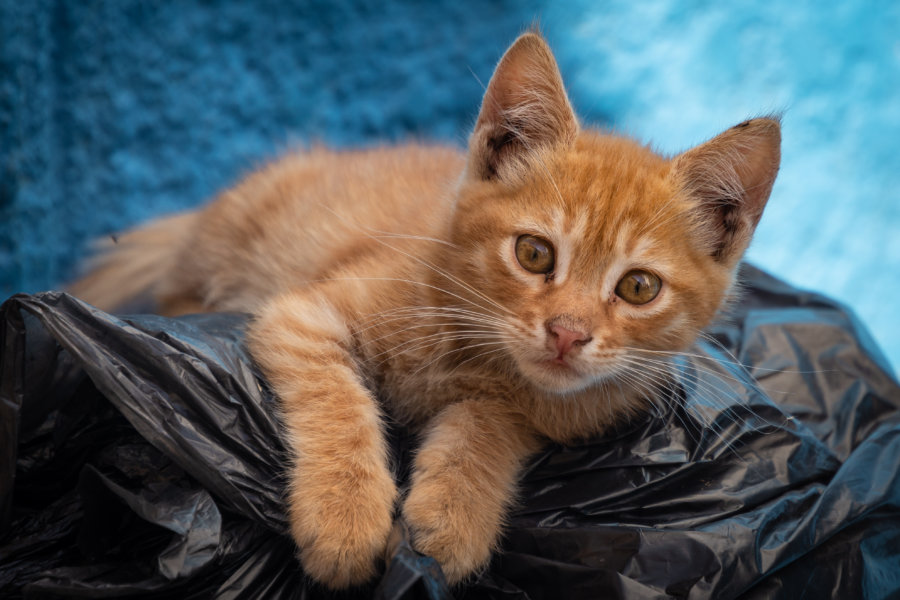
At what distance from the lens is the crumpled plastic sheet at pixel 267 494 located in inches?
37.6

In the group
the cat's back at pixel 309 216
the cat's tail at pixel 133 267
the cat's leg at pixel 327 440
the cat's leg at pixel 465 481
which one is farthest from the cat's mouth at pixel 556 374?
the cat's tail at pixel 133 267

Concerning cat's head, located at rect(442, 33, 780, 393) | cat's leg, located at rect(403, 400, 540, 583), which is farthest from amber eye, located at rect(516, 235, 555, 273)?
cat's leg, located at rect(403, 400, 540, 583)

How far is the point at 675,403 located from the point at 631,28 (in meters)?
1.76

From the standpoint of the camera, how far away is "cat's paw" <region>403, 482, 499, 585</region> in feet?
3.17

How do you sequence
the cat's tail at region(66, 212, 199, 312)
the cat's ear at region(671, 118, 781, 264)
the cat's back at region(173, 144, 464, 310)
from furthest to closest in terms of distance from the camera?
the cat's tail at region(66, 212, 199, 312), the cat's back at region(173, 144, 464, 310), the cat's ear at region(671, 118, 781, 264)

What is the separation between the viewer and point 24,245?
1.74 metres

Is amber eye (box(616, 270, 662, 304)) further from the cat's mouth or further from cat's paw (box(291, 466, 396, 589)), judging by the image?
cat's paw (box(291, 466, 396, 589))

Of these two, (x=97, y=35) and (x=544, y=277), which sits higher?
(x=97, y=35)

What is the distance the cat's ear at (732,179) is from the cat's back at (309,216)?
46 centimetres

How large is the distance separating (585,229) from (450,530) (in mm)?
511

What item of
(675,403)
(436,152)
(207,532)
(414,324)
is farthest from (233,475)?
(436,152)

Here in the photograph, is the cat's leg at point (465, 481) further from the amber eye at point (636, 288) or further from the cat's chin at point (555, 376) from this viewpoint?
the amber eye at point (636, 288)

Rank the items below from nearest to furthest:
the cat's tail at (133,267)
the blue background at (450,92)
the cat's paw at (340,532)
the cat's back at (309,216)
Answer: the cat's paw at (340,532), the cat's back at (309,216), the cat's tail at (133,267), the blue background at (450,92)

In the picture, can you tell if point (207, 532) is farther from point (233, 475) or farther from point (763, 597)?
point (763, 597)
